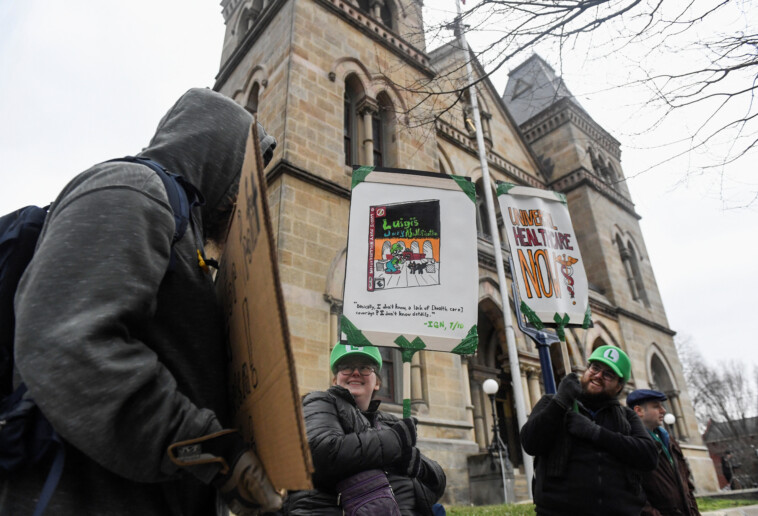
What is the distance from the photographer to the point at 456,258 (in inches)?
133

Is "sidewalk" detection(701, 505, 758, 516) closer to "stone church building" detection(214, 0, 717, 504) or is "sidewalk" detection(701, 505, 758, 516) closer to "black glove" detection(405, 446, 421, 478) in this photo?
"stone church building" detection(214, 0, 717, 504)

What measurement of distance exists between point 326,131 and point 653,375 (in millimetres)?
15303

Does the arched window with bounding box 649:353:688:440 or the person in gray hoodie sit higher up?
the arched window with bounding box 649:353:688:440

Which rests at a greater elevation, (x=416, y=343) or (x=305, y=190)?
(x=305, y=190)

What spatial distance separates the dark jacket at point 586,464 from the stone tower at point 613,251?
42.5 ft

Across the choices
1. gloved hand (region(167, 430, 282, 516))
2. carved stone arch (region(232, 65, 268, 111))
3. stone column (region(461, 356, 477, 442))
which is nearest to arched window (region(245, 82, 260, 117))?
carved stone arch (region(232, 65, 268, 111))

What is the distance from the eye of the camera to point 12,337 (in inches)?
41.9

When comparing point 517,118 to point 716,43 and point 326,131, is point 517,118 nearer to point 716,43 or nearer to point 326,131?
point 326,131

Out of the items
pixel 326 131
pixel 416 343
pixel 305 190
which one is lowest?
pixel 416 343

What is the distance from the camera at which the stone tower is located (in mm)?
15922

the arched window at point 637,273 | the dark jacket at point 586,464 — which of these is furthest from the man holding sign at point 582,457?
the arched window at point 637,273

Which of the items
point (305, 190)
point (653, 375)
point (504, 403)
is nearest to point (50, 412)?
point (305, 190)

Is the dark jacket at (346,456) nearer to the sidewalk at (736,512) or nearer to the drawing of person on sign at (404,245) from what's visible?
the drawing of person on sign at (404,245)

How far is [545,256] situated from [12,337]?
359cm
